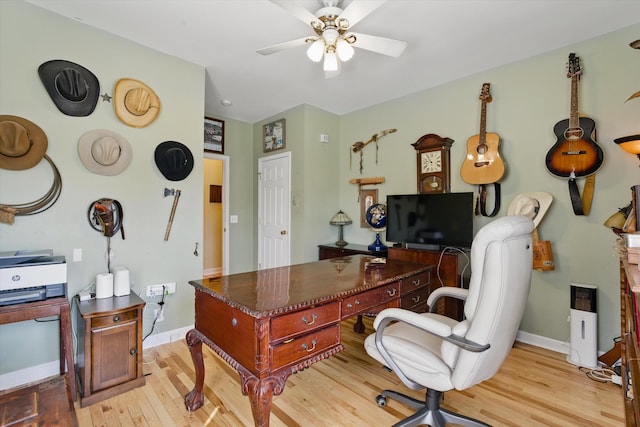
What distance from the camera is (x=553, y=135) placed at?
2.74m

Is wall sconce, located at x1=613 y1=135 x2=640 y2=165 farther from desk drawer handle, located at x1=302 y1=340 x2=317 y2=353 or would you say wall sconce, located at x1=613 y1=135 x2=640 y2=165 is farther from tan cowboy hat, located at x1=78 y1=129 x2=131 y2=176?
tan cowboy hat, located at x1=78 y1=129 x2=131 y2=176

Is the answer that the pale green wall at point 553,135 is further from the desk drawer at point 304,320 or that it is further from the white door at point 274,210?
the desk drawer at point 304,320

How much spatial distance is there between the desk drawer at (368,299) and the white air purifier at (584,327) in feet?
5.48

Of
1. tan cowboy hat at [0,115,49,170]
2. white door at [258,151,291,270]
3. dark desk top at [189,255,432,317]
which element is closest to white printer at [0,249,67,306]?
tan cowboy hat at [0,115,49,170]

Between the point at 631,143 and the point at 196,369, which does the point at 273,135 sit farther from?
the point at 631,143

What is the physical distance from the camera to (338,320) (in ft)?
5.28

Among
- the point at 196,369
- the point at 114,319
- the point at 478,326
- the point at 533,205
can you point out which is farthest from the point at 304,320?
the point at 533,205

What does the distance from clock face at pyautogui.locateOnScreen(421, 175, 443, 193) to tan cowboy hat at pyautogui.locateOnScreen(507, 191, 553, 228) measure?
0.83m

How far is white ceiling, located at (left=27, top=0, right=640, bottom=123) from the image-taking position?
7.16 feet

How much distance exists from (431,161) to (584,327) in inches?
82.0

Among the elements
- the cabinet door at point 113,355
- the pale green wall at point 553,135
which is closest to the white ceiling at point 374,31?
the pale green wall at point 553,135

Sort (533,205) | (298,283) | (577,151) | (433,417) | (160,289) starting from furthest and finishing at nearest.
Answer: (160,289) → (533,205) → (577,151) → (298,283) → (433,417)

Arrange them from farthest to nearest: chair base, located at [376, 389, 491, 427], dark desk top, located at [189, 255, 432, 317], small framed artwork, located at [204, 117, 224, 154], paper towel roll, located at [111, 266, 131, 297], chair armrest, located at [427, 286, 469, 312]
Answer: small framed artwork, located at [204, 117, 224, 154], paper towel roll, located at [111, 266, 131, 297], chair armrest, located at [427, 286, 469, 312], chair base, located at [376, 389, 491, 427], dark desk top, located at [189, 255, 432, 317]

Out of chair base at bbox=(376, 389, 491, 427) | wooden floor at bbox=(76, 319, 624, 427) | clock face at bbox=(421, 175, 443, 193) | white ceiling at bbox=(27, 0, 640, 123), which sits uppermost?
white ceiling at bbox=(27, 0, 640, 123)
